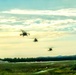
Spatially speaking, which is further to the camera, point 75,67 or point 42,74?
point 75,67

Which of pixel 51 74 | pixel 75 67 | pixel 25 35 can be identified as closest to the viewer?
pixel 25 35

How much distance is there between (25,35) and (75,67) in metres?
54.6

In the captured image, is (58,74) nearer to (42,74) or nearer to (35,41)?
(42,74)

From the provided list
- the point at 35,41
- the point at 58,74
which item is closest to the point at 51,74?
the point at 58,74

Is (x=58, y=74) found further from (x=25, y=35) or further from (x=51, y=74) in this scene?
(x=25, y=35)

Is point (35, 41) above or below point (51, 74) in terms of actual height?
above

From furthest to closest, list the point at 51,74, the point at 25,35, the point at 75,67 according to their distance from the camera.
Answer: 1. the point at 75,67
2. the point at 51,74
3. the point at 25,35

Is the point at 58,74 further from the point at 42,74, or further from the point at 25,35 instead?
the point at 25,35

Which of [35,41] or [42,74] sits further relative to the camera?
[42,74]

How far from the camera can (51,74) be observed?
96.8 m

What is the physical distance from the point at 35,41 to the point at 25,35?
154 inches

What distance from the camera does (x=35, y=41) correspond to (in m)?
74.8

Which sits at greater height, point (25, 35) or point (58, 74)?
point (25, 35)

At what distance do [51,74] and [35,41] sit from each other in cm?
2399
